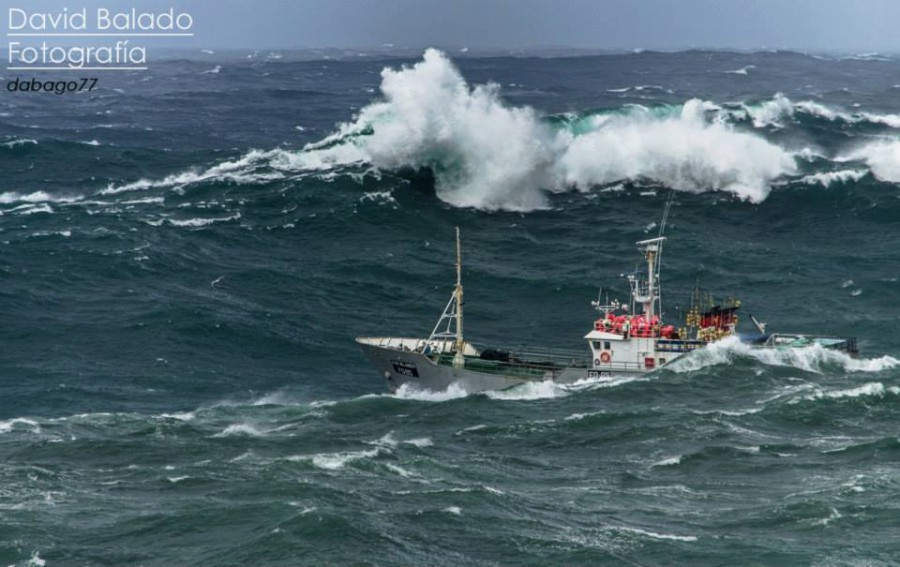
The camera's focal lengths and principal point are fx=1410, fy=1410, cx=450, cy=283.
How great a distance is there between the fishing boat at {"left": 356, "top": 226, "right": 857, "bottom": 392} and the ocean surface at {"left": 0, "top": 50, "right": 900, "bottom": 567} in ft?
4.54

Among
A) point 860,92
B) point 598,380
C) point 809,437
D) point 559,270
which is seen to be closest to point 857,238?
point 559,270

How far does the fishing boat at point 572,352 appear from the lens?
80.8 metres

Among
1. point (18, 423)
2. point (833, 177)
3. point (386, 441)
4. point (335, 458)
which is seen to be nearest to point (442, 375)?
point (386, 441)

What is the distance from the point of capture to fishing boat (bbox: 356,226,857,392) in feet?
265

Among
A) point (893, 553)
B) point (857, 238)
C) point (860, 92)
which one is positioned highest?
point (860, 92)

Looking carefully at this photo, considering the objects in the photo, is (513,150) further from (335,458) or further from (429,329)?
(335,458)

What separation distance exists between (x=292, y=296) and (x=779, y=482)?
139 feet

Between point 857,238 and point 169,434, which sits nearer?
point 169,434

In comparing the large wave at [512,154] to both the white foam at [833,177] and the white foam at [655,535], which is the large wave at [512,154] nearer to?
the white foam at [833,177]

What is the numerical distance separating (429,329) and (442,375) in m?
9.82

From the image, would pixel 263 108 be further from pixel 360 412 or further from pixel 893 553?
pixel 893 553

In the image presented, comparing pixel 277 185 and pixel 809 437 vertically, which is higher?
pixel 277 185

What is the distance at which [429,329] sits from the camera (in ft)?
296

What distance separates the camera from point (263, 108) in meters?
179
